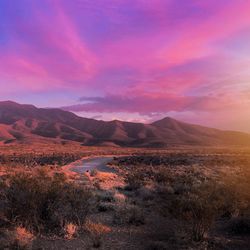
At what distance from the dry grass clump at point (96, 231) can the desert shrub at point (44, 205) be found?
1.09ft

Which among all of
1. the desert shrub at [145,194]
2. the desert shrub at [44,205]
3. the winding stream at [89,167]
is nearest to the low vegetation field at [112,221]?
the desert shrub at [44,205]

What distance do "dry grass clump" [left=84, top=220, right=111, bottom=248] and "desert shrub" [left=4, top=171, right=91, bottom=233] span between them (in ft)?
1.09

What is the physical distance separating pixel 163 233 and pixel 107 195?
22.6ft

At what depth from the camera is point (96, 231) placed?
11516 mm

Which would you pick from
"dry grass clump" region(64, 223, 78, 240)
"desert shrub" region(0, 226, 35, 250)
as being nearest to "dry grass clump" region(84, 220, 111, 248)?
"dry grass clump" region(64, 223, 78, 240)

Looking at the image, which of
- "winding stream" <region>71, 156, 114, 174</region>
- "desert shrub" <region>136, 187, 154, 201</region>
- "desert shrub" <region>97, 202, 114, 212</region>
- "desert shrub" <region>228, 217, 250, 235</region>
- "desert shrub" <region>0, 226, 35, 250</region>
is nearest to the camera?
"desert shrub" <region>0, 226, 35, 250</region>

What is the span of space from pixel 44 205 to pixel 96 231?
2.20m

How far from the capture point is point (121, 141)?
195250 millimetres

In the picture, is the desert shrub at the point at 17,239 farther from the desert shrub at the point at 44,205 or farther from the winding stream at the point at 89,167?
the winding stream at the point at 89,167

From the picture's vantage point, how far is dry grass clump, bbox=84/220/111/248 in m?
10.6

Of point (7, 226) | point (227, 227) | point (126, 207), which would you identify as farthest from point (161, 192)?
point (7, 226)

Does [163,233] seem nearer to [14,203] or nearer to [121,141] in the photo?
[14,203]

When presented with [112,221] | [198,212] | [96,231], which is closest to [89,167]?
[112,221]

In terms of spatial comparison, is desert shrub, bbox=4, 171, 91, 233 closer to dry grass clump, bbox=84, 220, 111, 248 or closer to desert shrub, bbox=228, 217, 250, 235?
dry grass clump, bbox=84, 220, 111, 248
